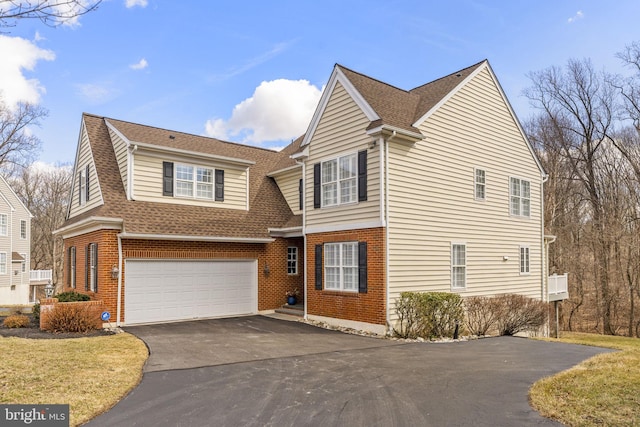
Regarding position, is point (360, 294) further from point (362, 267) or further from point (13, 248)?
point (13, 248)

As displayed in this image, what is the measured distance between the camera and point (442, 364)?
8.67m

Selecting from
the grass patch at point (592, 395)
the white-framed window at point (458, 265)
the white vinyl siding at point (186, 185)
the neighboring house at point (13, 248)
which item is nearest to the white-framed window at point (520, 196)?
the white-framed window at point (458, 265)

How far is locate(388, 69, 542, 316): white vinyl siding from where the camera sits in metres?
12.9

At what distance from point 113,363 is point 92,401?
91.2 inches

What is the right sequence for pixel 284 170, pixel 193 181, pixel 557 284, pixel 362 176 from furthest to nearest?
1. pixel 557 284
2. pixel 284 170
3. pixel 193 181
4. pixel 362 176

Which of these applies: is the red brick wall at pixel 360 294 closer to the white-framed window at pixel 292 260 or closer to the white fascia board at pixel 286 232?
the white fascia board at pixel 286 232

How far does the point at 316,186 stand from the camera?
14734 millimetres

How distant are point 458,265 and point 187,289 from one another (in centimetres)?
925

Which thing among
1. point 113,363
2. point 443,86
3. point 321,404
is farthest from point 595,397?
point 443,86

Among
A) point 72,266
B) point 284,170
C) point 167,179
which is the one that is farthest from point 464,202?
point 72,266

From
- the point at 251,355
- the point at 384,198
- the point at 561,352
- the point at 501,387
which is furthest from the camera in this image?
the point at 384,198

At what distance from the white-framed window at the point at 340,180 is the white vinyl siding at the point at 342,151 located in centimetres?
10

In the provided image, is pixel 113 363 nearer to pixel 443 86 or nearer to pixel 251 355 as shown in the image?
pixel 251 355

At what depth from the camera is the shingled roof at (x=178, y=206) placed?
14.1 metres
